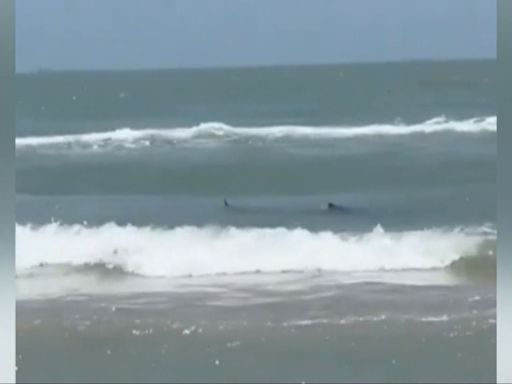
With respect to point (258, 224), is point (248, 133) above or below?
above

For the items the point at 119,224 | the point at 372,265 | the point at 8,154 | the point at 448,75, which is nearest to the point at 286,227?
the point at 372,265

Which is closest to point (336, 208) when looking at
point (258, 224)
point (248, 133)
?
point (258, 224)

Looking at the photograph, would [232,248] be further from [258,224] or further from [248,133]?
[248,133]

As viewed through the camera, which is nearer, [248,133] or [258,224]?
[258,224]

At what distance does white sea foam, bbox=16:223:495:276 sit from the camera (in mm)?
4492

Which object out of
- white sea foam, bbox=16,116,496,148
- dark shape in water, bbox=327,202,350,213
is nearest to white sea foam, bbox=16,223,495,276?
dark shape in water, bbox=327,202,350,213

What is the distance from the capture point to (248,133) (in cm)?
500

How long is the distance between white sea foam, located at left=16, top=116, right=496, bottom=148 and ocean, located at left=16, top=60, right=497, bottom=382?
0.04 feet

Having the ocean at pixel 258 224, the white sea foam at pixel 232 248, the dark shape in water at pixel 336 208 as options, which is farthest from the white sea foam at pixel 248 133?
the white sea foam at pixel 232 248

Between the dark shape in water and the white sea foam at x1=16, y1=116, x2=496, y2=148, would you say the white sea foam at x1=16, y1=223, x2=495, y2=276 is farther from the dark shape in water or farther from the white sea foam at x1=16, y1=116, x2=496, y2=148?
the white sea foam at x1=16, y1=116, x2=496, y2=148

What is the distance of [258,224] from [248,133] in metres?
0.63

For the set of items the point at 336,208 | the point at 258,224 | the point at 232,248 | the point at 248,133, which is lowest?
the point at 232,248

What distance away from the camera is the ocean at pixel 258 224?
397cm

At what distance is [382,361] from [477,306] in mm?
640
